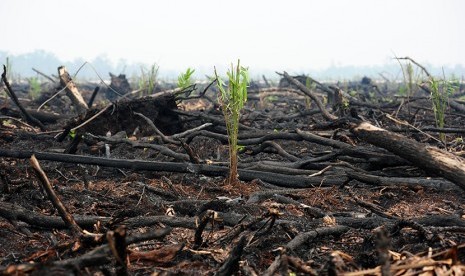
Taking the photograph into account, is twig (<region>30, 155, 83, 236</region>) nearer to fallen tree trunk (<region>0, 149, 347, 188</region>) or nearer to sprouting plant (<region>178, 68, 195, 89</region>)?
fallen tree trunk (<region>0, 149, 347, 188</region>)

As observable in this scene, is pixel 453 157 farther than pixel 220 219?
Yes

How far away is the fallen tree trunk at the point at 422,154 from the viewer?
9.84 feet

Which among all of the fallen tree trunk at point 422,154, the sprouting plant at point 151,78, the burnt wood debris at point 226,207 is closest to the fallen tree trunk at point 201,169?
the burnt wood debris at point 226,207

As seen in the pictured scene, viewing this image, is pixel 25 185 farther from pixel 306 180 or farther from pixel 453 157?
pixel 453 157

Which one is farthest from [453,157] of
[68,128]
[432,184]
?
[68,128]

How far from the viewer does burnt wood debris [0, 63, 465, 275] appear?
199 centimetres

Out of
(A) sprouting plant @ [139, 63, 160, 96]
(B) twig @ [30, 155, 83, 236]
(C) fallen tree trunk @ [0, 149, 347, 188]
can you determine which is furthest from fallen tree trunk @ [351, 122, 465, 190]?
(A) sprouting plant @ [139, 63, 160, 96]

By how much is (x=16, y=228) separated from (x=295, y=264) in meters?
1.84

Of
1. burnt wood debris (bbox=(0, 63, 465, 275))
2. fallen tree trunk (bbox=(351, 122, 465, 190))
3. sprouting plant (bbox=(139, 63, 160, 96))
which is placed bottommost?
burnt wood debris (bbox=(0, 63, 465, 275))

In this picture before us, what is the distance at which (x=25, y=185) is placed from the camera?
146 inches

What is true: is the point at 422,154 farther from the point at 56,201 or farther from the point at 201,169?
the point at 56,201

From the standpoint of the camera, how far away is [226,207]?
3.22 m

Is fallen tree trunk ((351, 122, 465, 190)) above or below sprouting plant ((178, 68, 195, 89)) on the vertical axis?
below

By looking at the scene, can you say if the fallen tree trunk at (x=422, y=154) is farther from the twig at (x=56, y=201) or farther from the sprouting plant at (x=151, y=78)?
the sprouting plant at (x=151, y=78)
